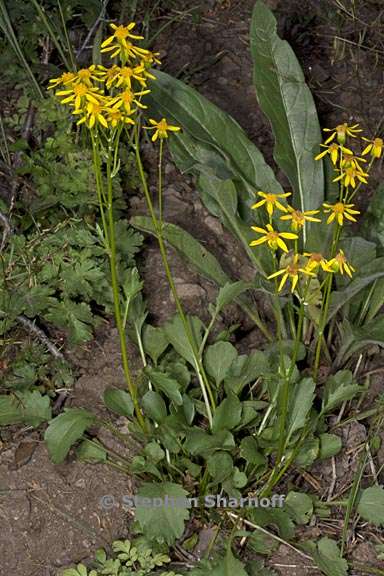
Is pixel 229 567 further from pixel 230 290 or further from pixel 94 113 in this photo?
pixel 94 113

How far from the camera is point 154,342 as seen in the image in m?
2.54

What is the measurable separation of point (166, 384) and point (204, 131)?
2.70 ft

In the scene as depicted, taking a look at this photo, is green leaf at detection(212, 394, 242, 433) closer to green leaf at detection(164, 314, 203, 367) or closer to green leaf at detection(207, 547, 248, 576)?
green leaf at detection(164, 314, 203, 367)

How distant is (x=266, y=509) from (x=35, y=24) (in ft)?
6.42

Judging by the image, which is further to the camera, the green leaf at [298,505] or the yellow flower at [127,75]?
the green leaf at [298,505]

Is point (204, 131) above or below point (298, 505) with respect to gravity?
above

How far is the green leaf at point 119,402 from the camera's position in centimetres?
238

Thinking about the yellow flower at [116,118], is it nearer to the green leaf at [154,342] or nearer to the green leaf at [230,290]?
the green leaf at [230,290]

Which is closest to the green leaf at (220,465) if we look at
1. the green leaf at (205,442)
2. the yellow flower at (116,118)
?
the green leaf at (205,442)

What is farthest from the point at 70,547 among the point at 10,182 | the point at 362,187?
the point at 362,187

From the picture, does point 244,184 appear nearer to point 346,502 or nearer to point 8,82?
point 346,502

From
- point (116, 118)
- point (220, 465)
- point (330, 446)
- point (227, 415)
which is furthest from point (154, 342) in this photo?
point (116, 118)

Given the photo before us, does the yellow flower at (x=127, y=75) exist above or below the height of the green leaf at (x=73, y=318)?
above

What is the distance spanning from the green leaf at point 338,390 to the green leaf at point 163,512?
17.5 inches
